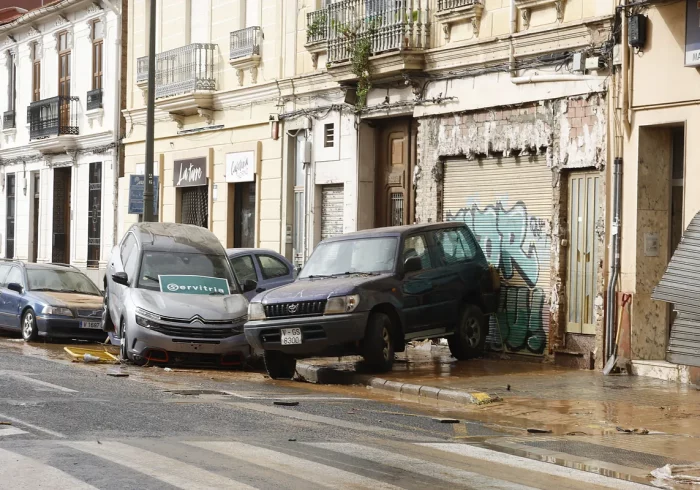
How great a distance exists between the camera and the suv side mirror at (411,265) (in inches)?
651

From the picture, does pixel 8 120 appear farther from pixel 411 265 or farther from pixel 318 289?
pixel 318 289

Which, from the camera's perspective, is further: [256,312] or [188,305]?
[188,305]

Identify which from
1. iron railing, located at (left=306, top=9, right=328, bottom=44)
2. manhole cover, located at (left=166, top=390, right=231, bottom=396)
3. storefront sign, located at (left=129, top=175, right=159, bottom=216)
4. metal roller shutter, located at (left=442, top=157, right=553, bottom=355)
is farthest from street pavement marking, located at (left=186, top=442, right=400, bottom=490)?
storefront sign, located at (left=129, top=175, right=159, bottom=216)

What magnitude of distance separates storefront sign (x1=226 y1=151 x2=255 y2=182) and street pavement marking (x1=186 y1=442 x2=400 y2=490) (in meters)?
17.7

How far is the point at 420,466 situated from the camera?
8.71 metres

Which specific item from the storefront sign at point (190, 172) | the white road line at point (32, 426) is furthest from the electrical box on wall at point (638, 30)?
the storefront sign at point (190, 172)

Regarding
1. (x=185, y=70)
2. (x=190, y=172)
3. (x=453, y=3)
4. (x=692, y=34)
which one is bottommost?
(x=190, y=172)

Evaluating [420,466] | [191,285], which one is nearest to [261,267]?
[191,285]

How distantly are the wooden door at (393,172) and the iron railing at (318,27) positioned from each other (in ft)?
7.41

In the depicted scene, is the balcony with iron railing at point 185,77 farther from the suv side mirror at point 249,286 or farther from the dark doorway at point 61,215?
the suv side mirror at point 249,286

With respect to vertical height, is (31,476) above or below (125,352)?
above

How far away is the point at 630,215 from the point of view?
16.8m

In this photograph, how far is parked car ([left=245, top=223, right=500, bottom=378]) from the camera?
15609 mm

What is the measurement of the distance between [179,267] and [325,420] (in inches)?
300
